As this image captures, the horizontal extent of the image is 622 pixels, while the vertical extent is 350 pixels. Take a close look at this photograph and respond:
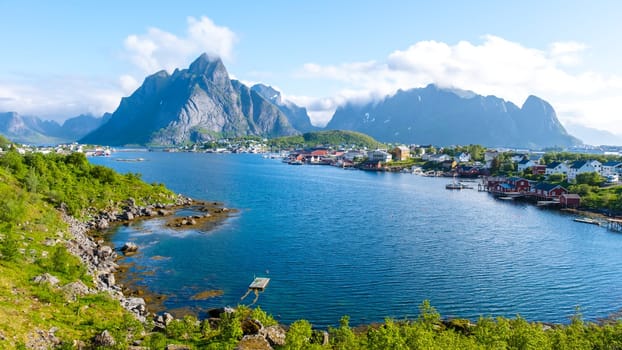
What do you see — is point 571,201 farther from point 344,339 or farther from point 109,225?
point 109,225

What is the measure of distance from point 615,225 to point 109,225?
219ft

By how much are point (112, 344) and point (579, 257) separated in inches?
1689

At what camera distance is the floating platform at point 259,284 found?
29.6 meters

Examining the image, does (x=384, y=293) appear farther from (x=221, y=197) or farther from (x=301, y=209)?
(x=221, y=197)

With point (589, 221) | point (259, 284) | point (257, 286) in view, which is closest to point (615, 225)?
point (589, 221)

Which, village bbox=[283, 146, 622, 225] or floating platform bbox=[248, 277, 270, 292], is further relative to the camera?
village bbox=[283, 146, 622, 225]

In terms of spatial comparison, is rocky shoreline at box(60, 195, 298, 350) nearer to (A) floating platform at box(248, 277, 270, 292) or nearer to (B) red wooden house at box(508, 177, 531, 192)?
(A) floating platform at box(248, 277, 270, 292)

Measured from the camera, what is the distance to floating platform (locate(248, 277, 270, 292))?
29.6 metres

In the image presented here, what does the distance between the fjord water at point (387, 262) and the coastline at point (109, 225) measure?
2.17 m

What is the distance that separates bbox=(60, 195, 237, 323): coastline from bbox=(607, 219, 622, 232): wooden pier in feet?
175

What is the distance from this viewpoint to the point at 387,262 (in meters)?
36.4

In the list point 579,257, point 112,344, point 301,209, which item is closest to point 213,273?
point 112,344

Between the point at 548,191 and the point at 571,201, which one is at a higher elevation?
the point at 548,191

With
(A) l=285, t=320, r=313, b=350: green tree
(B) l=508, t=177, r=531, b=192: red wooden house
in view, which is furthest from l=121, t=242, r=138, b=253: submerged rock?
(B) l=508, t=177, r=531, b=192: red wooden house
